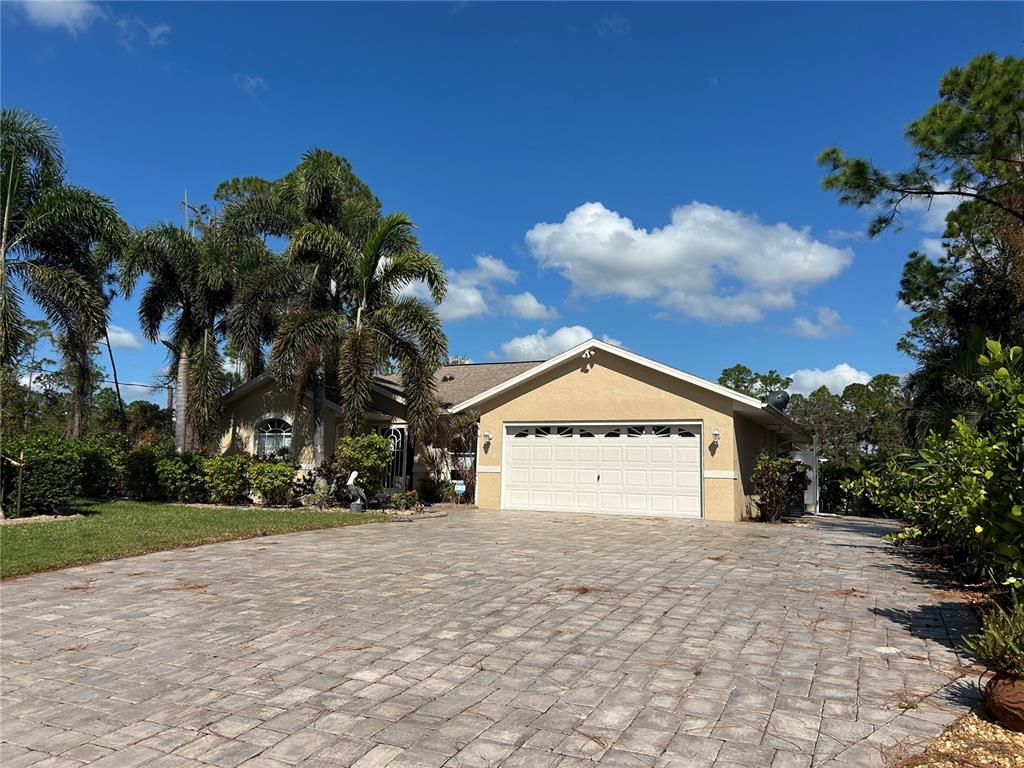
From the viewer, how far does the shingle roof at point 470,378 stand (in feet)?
77.1

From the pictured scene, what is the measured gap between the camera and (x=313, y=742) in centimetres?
356

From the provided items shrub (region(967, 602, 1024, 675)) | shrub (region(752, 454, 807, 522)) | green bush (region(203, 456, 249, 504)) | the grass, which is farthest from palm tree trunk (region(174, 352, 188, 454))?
shrub (region(967, 602, 1024, 675))

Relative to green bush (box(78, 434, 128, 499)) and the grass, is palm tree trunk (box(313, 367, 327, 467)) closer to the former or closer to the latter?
the grass

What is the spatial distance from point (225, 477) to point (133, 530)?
5773mm

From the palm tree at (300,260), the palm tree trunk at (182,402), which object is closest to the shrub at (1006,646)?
the palm tree at (300,260)

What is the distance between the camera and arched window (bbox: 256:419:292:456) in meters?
20.6

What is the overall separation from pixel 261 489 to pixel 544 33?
12.8 metres

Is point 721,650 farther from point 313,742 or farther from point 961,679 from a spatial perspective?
point 313,742

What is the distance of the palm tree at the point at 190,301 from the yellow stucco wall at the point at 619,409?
8.17 m

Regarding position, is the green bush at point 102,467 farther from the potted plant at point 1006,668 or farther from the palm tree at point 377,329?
the potted plant at point 1006,668

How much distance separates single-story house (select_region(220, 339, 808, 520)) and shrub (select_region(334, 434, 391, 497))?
306 cm


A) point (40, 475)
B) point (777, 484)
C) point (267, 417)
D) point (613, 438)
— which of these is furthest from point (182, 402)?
point (777, 484)

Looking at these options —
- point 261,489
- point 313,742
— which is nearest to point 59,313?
point 261,489

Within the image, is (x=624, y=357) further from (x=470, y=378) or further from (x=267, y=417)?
(x=267, y=417)
